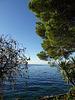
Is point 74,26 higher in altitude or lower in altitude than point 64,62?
higher

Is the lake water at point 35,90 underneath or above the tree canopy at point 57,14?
underneath

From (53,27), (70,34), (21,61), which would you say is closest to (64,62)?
(70,34)

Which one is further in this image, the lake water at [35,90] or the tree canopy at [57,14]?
the lake water at [35,90]

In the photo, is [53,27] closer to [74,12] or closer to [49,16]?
[49,16]

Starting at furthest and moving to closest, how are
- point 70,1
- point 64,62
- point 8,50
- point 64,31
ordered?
point 64,62 → point 64,31 → point 70,1 → point 8,50

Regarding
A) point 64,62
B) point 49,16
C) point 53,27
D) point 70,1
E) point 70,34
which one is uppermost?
point 70,1

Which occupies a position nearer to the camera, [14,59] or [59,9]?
[14,59]

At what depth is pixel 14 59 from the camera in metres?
3.20

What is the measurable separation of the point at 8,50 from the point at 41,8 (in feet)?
16.4

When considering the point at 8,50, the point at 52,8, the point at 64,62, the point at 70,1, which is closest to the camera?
the point at 8,50

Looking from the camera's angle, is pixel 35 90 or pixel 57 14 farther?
pixel 35 90

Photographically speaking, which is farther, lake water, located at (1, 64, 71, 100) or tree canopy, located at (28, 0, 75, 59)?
lake water, located at (1, 64, 71, 100)

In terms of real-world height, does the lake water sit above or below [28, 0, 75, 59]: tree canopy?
below

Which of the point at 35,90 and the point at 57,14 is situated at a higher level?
the point at 57,14
